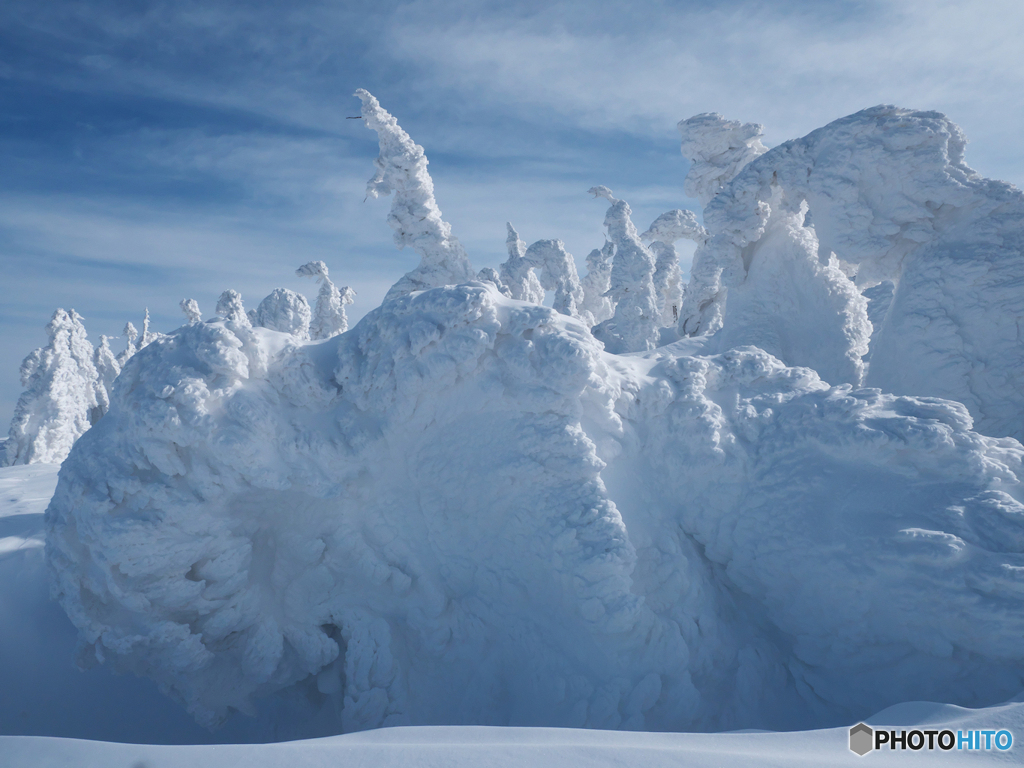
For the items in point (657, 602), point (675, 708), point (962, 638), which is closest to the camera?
point (962, 638)

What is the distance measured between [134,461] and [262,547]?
1.13 m

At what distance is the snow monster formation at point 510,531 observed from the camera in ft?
Result: 12.3

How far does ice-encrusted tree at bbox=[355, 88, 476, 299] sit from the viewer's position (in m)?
13.2

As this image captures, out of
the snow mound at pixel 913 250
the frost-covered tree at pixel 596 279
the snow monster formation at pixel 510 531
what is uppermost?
the frost-covered tree at pixel 596 279

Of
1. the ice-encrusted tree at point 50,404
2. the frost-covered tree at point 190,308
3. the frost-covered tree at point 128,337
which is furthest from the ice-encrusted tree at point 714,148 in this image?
the frost-covered tree at point 128,337

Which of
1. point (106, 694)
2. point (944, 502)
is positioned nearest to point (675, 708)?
point (944, 502)

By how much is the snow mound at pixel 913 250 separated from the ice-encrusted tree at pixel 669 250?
36.7ft

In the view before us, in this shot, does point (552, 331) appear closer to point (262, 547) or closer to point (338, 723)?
point (262, 547)

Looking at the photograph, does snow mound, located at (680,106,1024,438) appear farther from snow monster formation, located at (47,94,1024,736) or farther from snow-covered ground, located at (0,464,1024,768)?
snow-covered ground, located at (0,464,1024,768)

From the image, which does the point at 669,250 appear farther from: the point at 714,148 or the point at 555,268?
the point at 714,148

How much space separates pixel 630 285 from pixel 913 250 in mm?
11168

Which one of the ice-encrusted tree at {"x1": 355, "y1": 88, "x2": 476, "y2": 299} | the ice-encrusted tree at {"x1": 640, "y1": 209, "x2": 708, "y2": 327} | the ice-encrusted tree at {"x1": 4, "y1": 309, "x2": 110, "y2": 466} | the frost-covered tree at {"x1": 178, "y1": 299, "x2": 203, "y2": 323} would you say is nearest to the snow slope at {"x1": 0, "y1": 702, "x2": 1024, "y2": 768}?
the ice-encrusted tree at {"x1": 355, "y1": 88, "x2": 476, "y2": 299}

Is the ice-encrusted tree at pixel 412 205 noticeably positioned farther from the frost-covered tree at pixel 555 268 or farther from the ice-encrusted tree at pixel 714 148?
the frost-covered tree at pixel 555 268

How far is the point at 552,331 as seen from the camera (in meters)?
4.36
